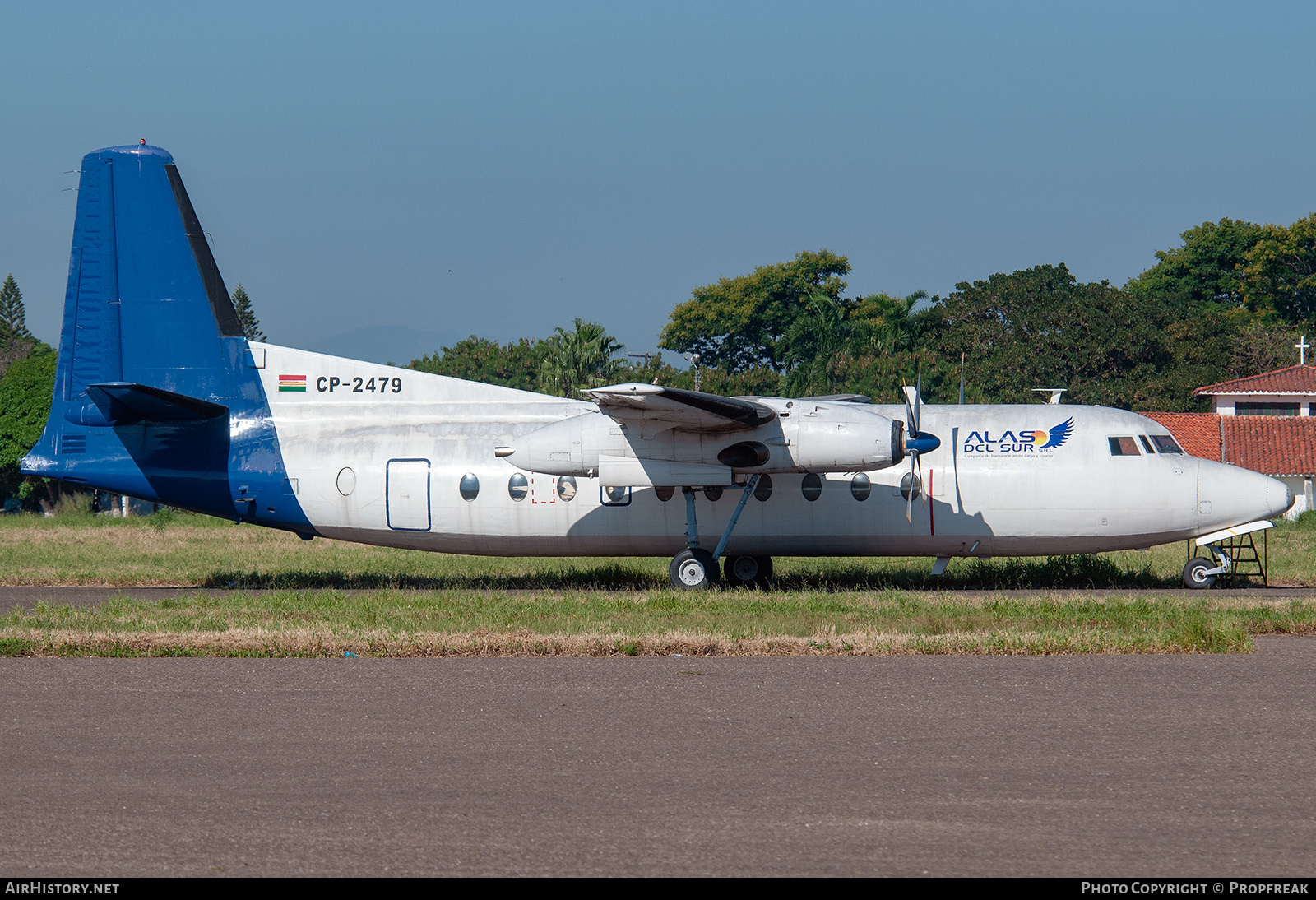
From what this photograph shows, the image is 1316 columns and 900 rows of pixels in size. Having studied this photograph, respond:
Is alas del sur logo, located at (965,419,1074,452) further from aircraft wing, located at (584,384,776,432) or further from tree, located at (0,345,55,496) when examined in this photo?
tree, located at (0,345,55,496)

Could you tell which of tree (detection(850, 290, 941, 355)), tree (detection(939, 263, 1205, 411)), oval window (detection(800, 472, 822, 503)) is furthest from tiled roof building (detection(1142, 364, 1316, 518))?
oval window (detection(800, 472, 822, 503))

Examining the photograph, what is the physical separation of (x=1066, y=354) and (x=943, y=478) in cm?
4340

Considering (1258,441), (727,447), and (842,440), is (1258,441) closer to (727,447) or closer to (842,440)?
(842,440)

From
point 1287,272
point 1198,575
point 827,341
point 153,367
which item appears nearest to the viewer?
point 1198,575

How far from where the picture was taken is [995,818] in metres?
6.75

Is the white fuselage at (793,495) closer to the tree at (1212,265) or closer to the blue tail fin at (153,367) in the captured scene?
the blue tail fin at (153,367)

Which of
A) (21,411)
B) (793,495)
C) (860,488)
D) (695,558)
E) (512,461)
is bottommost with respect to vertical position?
(695,558)

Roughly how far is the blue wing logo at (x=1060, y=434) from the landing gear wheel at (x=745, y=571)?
201 inches

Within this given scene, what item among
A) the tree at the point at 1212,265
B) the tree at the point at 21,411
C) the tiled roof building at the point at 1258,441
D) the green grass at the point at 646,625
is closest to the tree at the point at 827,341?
the tiled roof building at the point at 1258,441

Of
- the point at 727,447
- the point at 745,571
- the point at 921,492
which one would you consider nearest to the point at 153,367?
the point at 727,447

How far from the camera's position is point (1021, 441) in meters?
19.8

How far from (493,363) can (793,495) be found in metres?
56.9

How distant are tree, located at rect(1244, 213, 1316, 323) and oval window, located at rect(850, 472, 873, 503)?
65516mm
